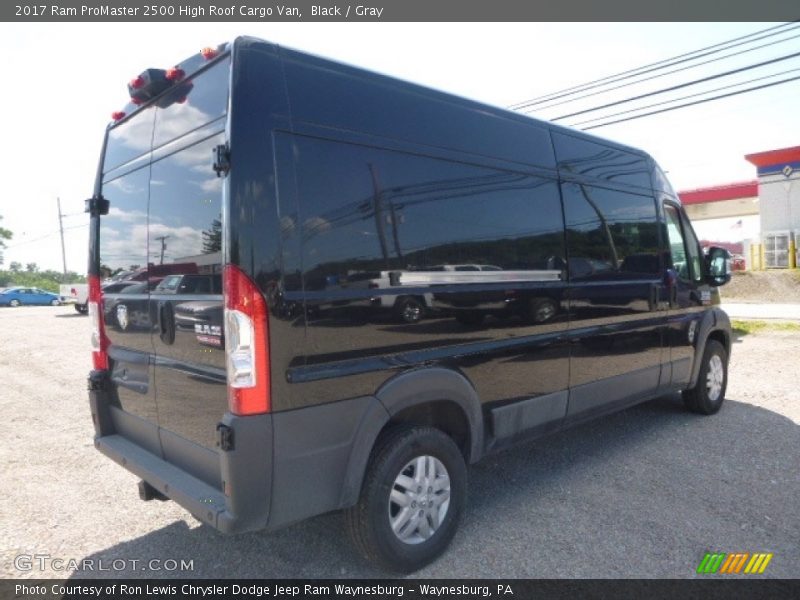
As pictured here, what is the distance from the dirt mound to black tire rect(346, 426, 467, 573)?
67.1 feet

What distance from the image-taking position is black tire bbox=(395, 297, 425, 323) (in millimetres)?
2830

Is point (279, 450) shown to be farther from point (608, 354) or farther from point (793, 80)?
point (793, 80)

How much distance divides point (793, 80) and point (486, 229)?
1132 centimetres

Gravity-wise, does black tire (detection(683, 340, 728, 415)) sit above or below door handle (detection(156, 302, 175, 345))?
below

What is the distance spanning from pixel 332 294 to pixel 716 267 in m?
4.88

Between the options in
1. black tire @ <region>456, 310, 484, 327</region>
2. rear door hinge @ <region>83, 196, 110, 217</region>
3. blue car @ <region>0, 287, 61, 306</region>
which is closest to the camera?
black tire @ <region>456, 310, 484, 327</region>

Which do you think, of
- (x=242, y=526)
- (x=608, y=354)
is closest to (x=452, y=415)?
(x=242, y=526)

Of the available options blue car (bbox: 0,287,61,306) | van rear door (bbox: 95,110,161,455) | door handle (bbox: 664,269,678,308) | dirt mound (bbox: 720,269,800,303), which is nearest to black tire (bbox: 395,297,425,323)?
van rear door (bbox: 95,110,161,455)

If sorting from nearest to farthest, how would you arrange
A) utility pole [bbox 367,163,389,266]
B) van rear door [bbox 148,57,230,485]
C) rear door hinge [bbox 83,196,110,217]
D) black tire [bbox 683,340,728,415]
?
van rear door [bbox 148,57,230,485]
utility pole [bbox 367,163,389,266]
rear door hinge [bbox 83,196,110,217]
black tire [bbox 683,340,728,415]

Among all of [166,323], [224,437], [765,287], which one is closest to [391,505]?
Answer: [224,437]

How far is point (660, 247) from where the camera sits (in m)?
5.00

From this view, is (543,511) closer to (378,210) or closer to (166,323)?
(378,210)

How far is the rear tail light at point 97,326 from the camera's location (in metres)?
3.58

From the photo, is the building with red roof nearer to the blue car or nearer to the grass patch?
the grass patch
